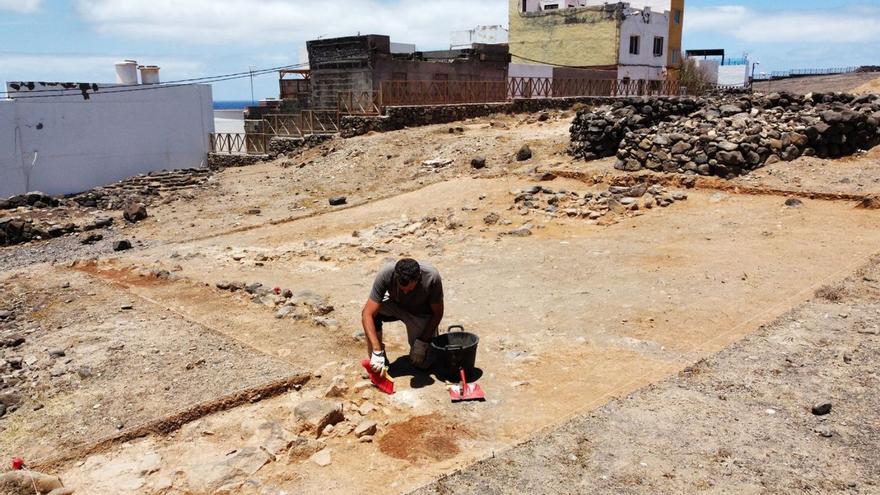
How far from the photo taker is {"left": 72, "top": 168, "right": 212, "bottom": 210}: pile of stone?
746 inches

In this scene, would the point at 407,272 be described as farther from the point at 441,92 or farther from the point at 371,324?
the point at 441,92

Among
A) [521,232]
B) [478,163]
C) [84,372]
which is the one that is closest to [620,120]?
[478,163]

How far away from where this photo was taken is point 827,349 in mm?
5523

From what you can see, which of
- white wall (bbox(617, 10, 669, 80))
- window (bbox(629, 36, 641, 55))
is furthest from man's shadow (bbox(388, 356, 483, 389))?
window (bbox(629, 36, 641, 55))

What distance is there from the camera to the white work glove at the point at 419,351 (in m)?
5.49

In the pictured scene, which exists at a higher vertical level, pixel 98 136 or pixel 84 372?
pixel 98 136

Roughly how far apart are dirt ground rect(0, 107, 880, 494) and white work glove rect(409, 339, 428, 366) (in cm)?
17

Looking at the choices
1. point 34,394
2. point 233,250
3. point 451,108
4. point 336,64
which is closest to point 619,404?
point 34,394

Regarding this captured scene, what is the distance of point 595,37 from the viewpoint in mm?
42438

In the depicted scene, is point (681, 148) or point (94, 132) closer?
point (681, 148)

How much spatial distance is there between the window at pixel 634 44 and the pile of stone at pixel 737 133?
29.7 m

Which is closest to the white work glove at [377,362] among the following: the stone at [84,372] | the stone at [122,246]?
the stone at [84,372]

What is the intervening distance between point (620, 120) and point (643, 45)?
32.6 metres

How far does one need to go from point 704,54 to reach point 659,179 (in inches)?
2044
